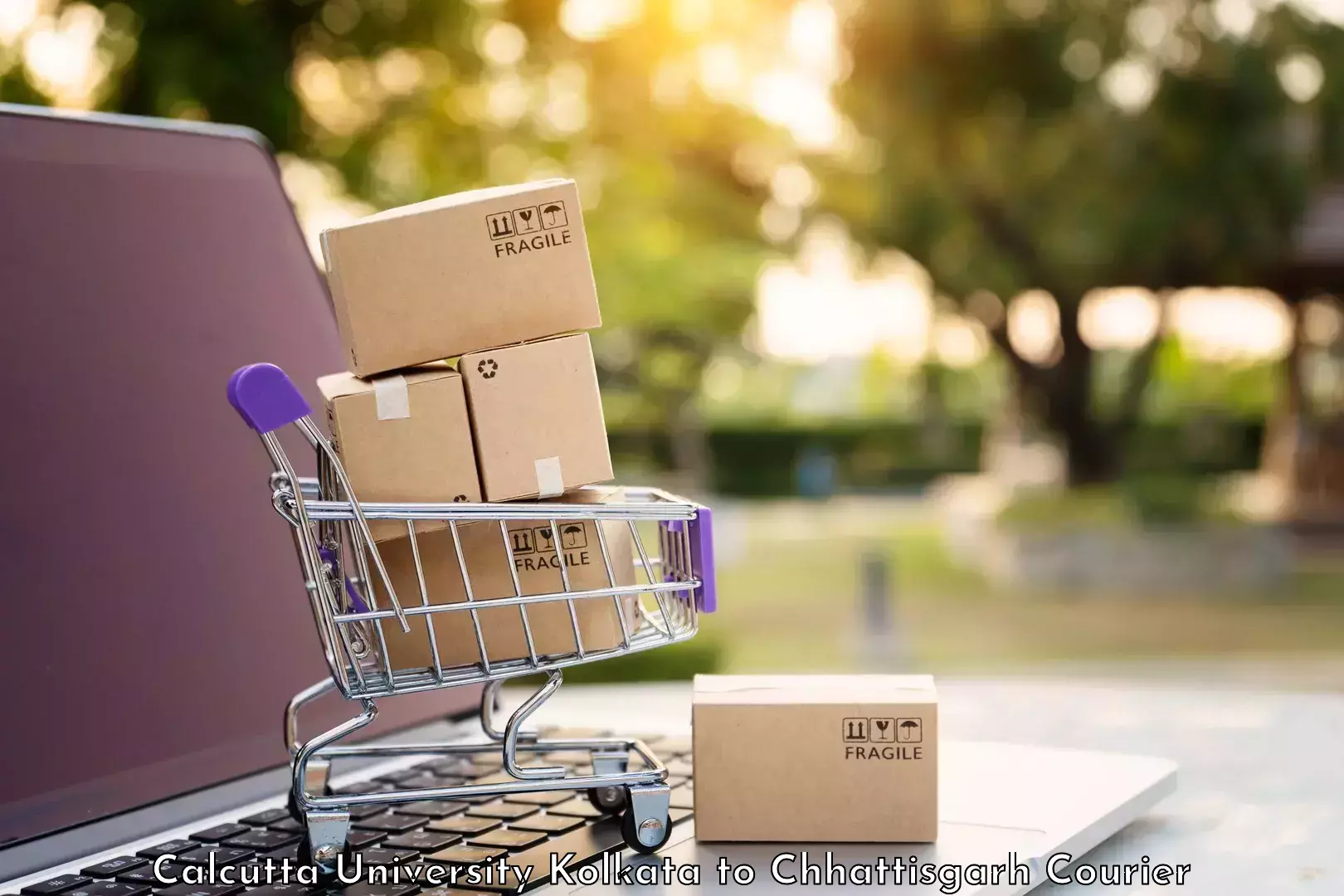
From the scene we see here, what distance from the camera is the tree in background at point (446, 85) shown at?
5.63m

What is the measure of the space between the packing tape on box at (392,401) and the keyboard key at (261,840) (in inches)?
18.4

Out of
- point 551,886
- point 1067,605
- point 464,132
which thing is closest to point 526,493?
point 551,886

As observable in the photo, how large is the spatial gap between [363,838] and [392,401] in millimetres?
465

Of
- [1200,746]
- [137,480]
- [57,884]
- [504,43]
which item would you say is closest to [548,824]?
[57,884]

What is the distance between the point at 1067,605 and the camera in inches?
469

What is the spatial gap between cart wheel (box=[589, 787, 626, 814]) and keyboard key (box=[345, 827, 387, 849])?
0.24 meters

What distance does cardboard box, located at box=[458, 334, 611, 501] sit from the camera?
55.9 inches

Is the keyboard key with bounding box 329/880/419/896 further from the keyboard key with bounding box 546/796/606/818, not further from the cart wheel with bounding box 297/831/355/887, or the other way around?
the keyboard key with bounding box 546/796/606/818

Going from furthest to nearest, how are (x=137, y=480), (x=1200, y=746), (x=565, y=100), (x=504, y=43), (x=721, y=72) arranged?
(x=721, y=72), (x=565, y=100), (x=504, y=43), (x=1200, y=746), (x=137, y=480)

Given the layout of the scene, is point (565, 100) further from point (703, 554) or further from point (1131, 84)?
point (703, 554)

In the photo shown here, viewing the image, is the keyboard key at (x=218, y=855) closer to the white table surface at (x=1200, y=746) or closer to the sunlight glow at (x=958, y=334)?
the white table surface at (x=1200, y=746)

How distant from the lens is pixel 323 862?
131cm

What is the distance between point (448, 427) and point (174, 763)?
1.96 ft

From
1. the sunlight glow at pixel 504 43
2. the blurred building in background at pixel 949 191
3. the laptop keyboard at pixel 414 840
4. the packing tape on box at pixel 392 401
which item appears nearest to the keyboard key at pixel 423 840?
the laptop keyboard at pixel 414 840
